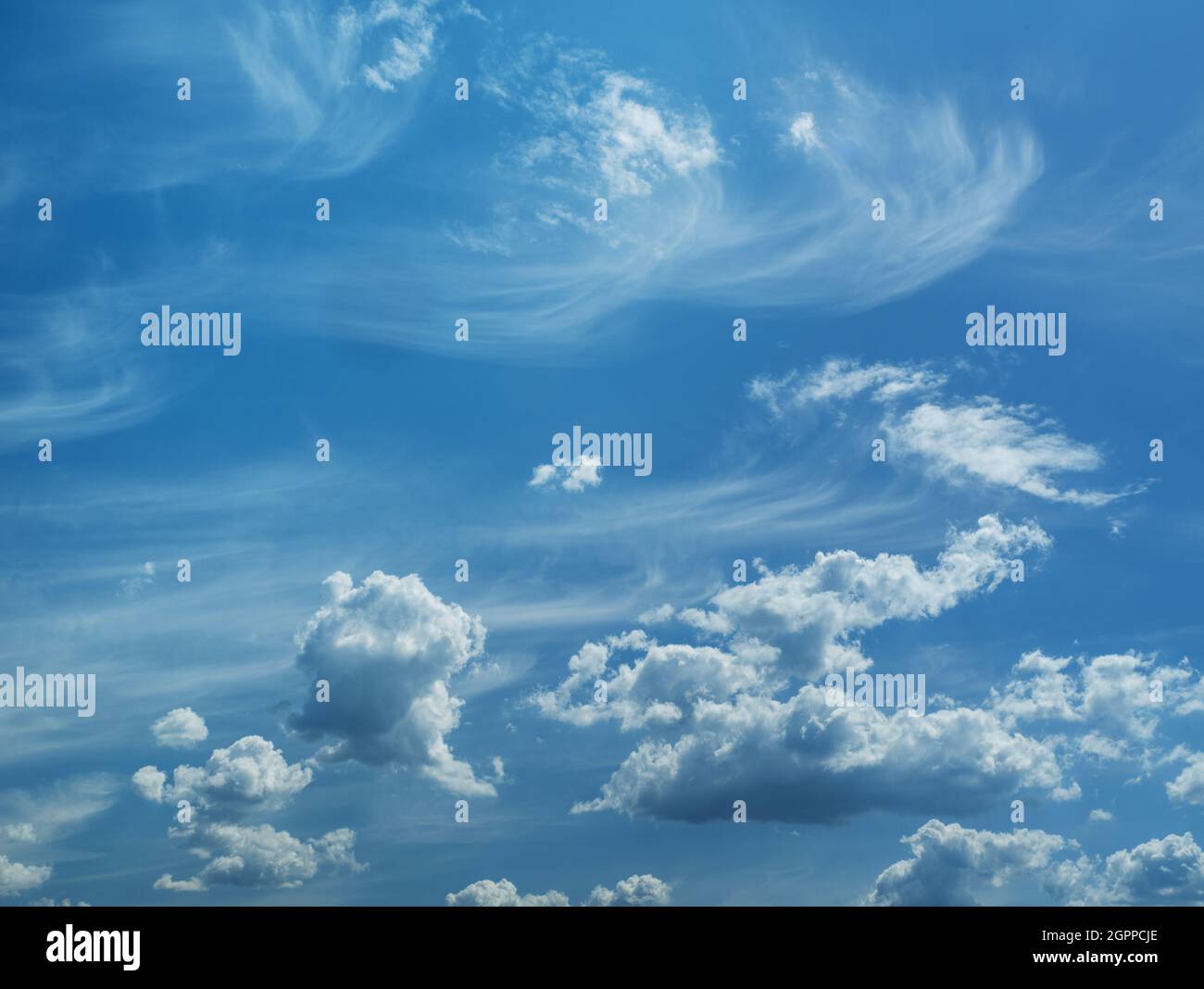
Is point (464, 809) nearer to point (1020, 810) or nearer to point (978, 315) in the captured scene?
point (1020, 810)

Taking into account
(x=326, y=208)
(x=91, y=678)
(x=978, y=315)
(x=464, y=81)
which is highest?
(x=464, y=81)

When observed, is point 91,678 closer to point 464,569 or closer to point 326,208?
point 464,569

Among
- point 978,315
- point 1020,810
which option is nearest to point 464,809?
point 1020,810

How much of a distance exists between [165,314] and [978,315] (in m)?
39.6

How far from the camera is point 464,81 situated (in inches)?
3012

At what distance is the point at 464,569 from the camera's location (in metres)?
77.6

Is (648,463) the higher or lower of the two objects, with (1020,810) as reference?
higher
